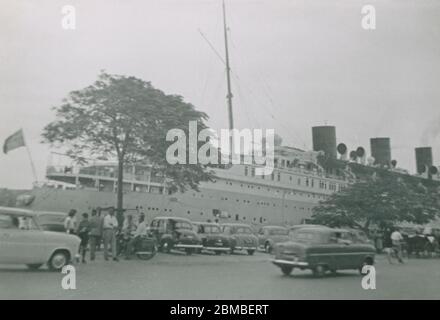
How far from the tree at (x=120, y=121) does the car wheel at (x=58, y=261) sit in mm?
4740

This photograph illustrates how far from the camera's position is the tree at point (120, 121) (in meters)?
14.6

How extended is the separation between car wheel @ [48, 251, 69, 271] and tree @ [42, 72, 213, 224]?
4740 mm

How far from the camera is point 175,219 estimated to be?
15.8m

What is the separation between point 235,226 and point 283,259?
7.28 metres

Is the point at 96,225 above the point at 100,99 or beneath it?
beneath

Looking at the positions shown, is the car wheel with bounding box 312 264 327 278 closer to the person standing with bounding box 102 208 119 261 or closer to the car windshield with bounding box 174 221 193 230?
the person standing with bounding box 102 208 119 261

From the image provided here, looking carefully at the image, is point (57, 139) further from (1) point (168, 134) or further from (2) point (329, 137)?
(2) point (329, 137)

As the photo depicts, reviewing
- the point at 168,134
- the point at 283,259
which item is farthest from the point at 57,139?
the point at 283,259

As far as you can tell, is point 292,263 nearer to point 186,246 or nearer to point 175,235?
point 186,246

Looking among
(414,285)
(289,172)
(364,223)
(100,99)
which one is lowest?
(414,285)

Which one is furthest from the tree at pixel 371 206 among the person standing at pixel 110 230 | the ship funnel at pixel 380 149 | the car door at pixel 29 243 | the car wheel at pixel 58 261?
the car door at pixel 29 243

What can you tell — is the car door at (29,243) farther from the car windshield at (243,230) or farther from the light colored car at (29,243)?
the car windshield at (243,230)

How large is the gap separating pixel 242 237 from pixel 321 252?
734 centimetres

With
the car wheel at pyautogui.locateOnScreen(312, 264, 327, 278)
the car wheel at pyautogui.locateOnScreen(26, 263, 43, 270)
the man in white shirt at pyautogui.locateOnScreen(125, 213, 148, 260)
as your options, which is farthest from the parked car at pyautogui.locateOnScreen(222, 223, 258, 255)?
the car wheel at pyautogui.locateOnScreen(26, 263, 43, 270)
